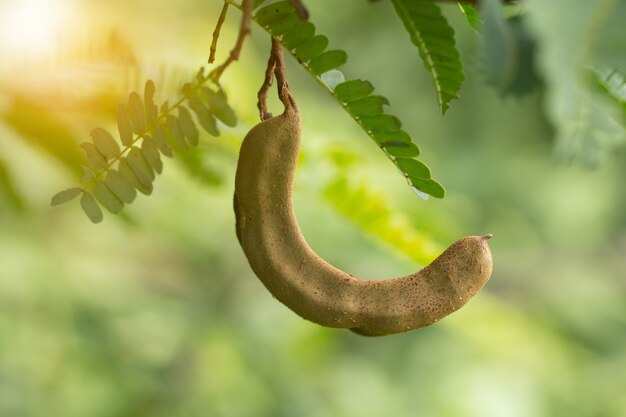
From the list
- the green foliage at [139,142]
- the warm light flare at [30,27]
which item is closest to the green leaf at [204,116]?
the green foliage at [139,142]

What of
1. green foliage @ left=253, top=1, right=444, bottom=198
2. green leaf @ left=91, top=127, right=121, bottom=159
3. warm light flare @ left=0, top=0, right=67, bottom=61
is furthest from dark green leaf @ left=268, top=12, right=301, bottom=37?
warm light flare @ left=0, top=0, right=67, bottom=61

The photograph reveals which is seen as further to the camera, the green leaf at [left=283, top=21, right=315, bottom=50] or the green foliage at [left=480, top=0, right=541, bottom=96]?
the green leaf at [left=283, top=21, right=315, bottom=50]

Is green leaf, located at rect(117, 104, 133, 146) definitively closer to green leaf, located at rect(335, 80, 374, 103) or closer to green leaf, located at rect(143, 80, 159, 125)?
green leaf, located at rect(143, 80, 159, 125)

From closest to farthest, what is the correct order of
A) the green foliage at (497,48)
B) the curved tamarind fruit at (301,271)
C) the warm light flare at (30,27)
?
1. the green foliage at (497,48)
2. the curved tamarind fruit at (301,271)
3. the warm light flare at (30,27)

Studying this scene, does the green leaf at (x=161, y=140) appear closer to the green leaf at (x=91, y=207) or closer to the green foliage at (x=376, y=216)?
the green leaf at (x=91, y=207)

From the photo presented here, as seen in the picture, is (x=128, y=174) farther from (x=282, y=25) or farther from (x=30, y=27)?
(x=30, y=27)
